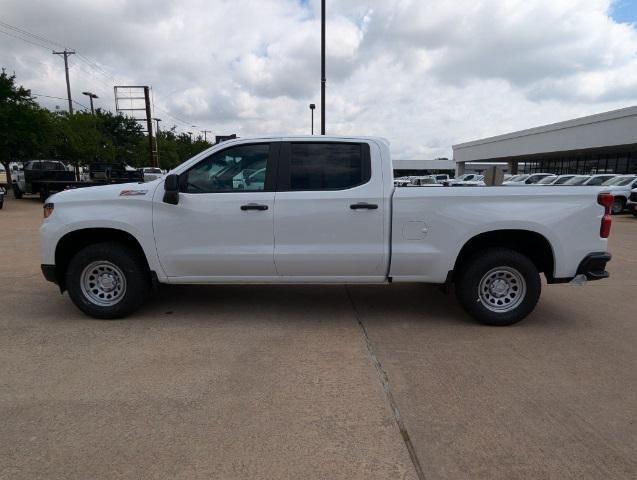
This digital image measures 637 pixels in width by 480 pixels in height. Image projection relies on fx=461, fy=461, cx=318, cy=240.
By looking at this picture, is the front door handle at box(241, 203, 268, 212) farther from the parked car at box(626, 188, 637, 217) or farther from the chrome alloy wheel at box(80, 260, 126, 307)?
the parked car at box(626, 188, 637, 217)

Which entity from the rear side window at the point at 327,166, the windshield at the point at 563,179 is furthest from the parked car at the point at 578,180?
the rear side window at the point at 327,166

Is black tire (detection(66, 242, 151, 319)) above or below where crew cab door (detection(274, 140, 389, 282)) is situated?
below

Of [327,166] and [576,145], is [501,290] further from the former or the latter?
[576,145]

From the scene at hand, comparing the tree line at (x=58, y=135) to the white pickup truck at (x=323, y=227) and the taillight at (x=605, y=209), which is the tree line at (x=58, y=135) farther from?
the taillight at (x=605, y=209)

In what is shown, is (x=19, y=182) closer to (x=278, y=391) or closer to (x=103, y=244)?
(x=103, y=244)

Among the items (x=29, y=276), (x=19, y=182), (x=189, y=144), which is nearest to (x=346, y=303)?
(x=29, y=276)

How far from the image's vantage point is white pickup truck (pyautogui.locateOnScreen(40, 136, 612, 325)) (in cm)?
468

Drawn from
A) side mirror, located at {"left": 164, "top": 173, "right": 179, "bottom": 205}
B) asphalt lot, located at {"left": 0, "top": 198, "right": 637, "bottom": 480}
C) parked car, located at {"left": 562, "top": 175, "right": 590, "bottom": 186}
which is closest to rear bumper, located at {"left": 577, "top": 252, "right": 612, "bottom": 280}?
asphalt lot, located at {"left": 0, "top": 198, "right": 637, "bottom": 480}

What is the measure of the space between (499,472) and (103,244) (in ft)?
14.1

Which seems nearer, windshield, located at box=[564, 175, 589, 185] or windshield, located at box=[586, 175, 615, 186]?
windshield, located at box=[586, 175, 615, 186]

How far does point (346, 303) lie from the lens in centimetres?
577

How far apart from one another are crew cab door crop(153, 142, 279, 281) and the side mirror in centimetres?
7

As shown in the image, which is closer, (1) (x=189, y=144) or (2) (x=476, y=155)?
(2) (x=476, y=155)

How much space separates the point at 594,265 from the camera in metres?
4.72
